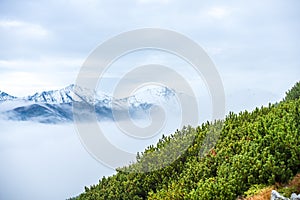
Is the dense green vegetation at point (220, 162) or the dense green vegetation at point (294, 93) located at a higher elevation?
the dense green vegetation at point (294, 93)

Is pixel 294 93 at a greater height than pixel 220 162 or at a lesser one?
greater

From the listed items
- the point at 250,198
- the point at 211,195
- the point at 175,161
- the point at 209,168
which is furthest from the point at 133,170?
the point at 250,198

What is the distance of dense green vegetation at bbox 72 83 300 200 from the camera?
856cm

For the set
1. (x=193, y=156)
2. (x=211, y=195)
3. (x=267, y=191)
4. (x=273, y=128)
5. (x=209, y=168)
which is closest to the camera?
(x=267, y=191)

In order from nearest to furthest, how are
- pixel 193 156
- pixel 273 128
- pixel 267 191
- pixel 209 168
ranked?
pixel 267 191 → pixel 273 128 → pixel 209 168 → pixel 193 156

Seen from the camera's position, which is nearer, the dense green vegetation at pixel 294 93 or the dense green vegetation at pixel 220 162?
the dense green vegetation at pixel 220 162

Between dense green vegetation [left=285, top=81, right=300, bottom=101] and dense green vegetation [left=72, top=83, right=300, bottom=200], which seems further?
dense green vegetation [left=285, top=81, right=300, bottom=101]

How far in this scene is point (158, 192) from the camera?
34.7ft

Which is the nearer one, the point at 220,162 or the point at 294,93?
the point at 220,162

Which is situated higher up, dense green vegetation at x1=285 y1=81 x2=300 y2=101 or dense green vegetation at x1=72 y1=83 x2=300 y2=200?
dense green vegetation at x1=285 y1=81 x2=300 y2=101

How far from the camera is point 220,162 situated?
10.3 m

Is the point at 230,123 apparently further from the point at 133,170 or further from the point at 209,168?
the point at 133,170

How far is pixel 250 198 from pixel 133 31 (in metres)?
6.43

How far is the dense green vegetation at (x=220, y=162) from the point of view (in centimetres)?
856
